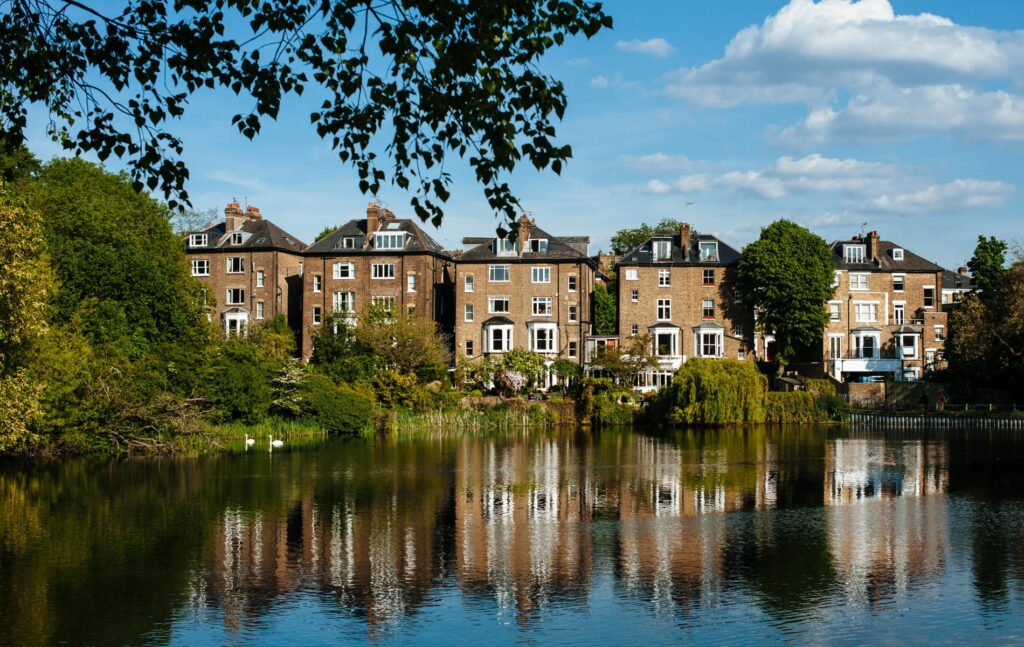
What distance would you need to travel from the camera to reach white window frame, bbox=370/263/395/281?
260 ft

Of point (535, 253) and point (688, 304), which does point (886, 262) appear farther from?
point (535, 253)

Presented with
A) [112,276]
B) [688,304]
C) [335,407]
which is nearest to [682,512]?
[112,276]

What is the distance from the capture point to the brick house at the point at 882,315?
7994 cm

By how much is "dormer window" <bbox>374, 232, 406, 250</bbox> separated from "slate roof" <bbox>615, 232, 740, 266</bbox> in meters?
16.7

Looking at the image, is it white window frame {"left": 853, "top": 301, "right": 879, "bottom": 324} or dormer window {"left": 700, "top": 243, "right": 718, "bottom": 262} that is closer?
dormer window {"left": 700, "top": 243, "right": 718, "bottom": 262}

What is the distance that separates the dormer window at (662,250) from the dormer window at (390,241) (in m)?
19.6

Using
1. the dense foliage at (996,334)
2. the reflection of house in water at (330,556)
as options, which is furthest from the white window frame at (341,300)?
the reflection of house in water at (330,556)

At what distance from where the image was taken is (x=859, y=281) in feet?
267

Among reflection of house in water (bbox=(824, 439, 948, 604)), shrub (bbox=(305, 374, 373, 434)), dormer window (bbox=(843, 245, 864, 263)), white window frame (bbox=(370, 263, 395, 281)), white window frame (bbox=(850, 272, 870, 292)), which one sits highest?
dormer window (bbox=(843, 245, 864, 263))

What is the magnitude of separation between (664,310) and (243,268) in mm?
33323

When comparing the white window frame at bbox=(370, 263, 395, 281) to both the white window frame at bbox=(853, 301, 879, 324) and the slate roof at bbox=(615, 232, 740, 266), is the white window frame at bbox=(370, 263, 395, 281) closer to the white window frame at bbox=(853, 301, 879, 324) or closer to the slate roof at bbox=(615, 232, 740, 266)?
the slate roof at bbox=(615, 232, 740, 266)

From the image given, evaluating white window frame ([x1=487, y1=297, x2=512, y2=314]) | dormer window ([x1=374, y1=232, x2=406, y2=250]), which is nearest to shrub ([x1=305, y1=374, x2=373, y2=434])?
white window frame ([x1=487, y1=297, x2=512, y2=314])

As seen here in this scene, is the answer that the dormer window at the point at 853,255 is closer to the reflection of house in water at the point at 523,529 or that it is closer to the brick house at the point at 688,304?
the brick house at the point at 688,304

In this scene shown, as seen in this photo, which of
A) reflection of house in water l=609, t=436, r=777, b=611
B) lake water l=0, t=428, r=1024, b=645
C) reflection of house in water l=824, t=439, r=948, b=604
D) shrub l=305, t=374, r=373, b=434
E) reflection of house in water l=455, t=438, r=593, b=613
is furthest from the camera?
shrub l=305, t=374, r=373, b=434
